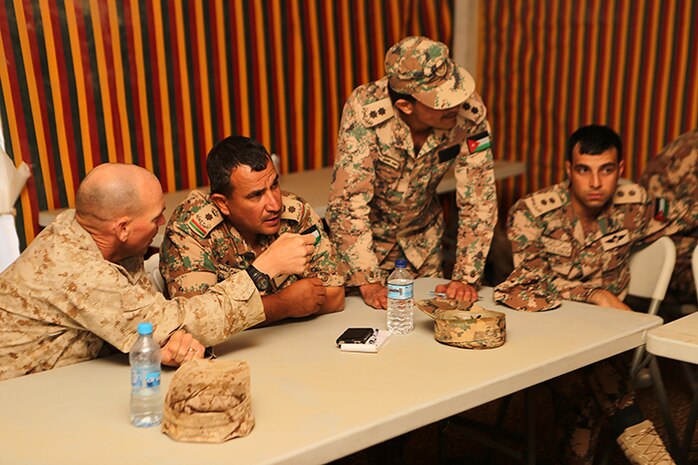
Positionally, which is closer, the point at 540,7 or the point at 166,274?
the point at 166,274

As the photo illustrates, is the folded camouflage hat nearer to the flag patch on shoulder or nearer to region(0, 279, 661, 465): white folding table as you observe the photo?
region(0, 279, 661, 465): white folding table

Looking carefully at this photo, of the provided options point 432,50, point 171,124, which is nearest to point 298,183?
point 171,124

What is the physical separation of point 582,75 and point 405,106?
8.55 ft

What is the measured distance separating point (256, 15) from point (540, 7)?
1.86 metres

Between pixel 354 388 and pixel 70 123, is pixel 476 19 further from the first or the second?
pixel 354 388

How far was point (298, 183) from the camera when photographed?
4668mm

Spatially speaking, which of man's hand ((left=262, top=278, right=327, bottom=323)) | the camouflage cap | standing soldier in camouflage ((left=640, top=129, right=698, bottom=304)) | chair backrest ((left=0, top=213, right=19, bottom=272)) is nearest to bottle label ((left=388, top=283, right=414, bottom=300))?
man's hand ((left=262, top=278, right=327, bottom=323))

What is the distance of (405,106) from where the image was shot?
3.11 metres

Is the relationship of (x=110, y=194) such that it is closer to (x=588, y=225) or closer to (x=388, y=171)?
(x=388, y=171)

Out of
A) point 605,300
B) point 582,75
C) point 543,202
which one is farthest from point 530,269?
point 582,75

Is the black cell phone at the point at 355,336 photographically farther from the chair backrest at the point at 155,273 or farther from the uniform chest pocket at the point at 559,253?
the uniform chest pocket at the point at 559,253

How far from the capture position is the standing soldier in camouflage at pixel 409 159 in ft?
9.84

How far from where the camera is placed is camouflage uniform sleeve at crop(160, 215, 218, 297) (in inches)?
102

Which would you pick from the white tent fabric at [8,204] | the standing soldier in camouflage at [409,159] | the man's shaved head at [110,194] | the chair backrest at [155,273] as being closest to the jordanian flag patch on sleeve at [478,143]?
the standing soldier in camouflage at [409,159]
